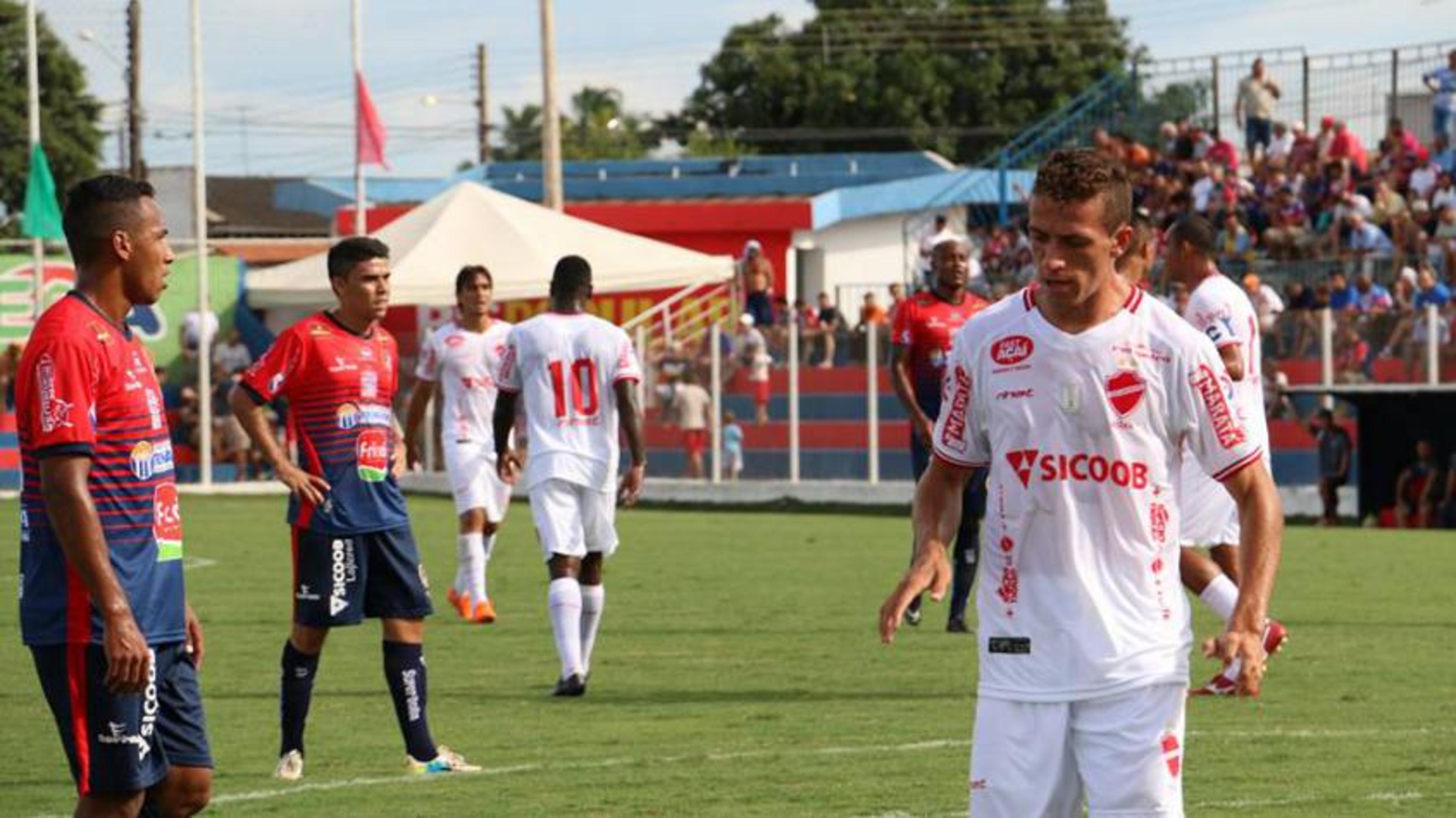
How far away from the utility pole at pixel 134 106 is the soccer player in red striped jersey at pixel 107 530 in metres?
51.1

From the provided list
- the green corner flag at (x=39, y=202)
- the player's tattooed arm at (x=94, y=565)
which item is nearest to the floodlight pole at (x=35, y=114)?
the green corner flag at (x=39, y=202)

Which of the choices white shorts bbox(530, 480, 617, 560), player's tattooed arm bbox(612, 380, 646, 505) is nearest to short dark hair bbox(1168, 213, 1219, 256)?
player's tattooed arm bbox(612, 380, 646, 505)

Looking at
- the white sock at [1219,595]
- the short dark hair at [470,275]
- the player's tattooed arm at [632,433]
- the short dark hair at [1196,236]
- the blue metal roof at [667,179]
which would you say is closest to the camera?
the white sock at [1219,595]

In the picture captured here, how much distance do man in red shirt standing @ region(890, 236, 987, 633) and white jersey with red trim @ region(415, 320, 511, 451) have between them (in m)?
4.08

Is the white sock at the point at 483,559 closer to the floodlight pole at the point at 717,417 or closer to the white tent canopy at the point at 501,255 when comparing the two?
the floodlight pole at the point at 717,417

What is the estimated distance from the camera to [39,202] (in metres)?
44.2

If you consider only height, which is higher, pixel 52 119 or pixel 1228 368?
pixel 52 119

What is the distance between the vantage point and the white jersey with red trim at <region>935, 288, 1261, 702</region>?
6.52 metres

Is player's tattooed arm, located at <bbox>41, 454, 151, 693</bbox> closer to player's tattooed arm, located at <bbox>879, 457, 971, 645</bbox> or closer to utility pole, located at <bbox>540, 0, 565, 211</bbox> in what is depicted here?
player's tattooed arm, located at <bbox>879, 457, 971, 645</bbox>

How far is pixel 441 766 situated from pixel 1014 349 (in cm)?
521

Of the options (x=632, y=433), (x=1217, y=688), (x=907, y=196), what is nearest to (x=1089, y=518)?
(x=1217, y=688)

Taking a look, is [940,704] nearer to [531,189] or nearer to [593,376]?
[593,376]

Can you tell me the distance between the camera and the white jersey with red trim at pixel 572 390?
1450cm

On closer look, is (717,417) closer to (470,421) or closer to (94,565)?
(470,421)
